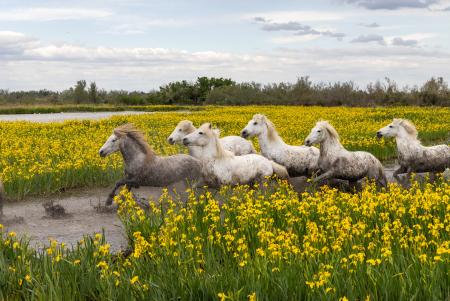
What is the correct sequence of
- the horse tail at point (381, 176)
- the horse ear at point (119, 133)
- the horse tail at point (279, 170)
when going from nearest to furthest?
the horse ear at point (119, 133) → the horse tail at point (279, 170) → the horse tail at point (381, 176)

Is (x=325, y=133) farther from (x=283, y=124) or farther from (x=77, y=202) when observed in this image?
(x=283, y=124)

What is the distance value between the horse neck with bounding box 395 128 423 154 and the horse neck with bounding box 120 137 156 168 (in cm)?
586

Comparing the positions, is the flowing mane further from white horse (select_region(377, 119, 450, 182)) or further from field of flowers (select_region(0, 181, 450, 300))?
field of flowers (select_region(0, 181, 450, 300))

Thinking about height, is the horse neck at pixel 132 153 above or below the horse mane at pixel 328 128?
below

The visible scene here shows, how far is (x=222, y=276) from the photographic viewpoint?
544cm

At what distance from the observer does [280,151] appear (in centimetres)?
1315

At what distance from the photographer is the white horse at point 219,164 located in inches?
440

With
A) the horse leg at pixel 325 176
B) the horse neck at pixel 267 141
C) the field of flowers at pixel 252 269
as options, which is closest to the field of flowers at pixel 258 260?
the field of flowers at pixel 252 269

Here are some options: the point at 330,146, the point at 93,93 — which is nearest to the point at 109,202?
the point at 330,146

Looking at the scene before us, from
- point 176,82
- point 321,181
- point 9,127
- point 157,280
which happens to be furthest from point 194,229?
point 176,82

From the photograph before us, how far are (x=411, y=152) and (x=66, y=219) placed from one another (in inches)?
→ 306

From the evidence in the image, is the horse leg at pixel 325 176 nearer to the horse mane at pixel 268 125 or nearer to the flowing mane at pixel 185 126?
the horse mane at pixel 268 125

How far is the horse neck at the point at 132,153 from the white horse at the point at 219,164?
0.87 metres

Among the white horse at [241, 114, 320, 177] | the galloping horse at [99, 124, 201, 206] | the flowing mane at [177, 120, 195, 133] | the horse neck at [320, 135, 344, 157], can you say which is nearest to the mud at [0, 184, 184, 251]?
the galloping horse at [99, 124, 201, 206]
